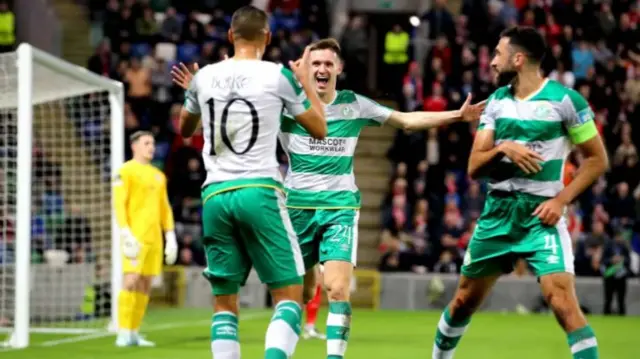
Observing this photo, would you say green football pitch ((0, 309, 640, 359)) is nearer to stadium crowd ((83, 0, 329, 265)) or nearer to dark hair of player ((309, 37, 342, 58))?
dark hair of player ((309, 37, 342, 58))

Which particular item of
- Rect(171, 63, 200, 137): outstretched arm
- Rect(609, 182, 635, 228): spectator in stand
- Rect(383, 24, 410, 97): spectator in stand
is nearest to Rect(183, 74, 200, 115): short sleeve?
Rect(171, 63, 200, 137): outstretched arm

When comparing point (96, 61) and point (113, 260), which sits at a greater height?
point (96, 61)

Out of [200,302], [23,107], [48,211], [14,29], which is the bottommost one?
[200,302]

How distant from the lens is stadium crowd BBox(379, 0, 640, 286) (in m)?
19.6

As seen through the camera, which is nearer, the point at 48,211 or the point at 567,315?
the point at 567,315

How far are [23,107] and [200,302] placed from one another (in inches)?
329

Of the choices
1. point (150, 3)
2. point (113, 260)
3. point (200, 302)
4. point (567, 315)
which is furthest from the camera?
point (150, 3)

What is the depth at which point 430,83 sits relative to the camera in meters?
22.1

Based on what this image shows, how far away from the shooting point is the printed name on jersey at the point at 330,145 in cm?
879

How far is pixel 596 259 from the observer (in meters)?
19.1

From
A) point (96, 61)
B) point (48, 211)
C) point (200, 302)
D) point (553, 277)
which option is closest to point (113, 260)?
point (48, 211)

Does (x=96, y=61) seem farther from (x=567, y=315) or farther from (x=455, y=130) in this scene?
(x=567, y=315)

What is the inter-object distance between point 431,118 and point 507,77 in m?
1.18

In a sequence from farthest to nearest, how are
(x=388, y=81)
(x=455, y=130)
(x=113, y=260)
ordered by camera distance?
(x=388, y=81) → (x=455, y=130) → (x=113, y=260)
